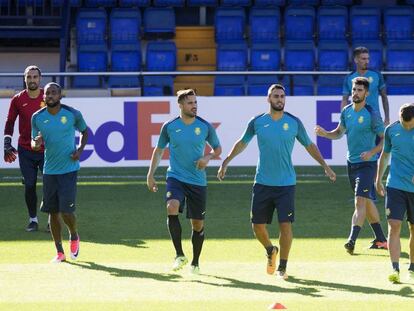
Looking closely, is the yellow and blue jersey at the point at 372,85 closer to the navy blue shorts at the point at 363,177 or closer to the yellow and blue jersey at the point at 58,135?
the navy blue shorts at the point at 363,177

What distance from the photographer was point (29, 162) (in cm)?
1475

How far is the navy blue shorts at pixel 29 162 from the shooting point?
14.7m

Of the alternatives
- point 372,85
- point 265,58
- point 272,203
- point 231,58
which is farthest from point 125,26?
point 272,203

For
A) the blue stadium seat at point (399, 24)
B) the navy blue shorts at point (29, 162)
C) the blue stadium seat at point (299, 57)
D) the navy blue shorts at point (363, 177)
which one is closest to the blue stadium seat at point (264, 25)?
the blue stadium seat at point (299, 57)

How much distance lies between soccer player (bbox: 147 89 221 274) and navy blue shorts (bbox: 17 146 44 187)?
3384 millimetres

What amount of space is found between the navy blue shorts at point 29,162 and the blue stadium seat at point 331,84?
339 inches

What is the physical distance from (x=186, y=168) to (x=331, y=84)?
10.8 meters

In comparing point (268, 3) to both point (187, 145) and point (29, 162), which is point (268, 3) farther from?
point (187, 145)

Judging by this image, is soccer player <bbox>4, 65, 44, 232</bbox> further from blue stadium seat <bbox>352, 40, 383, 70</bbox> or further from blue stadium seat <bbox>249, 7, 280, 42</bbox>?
blue stadium seat <bbox>249, 7, 280, 42</bbox>

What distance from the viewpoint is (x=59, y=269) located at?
11.7m

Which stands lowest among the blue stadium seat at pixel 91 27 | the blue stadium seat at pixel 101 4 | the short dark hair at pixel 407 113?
the short dark hair at pixel 407 113

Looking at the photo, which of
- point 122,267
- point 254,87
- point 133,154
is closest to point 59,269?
point 122,267

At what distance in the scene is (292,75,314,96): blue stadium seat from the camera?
22.0m

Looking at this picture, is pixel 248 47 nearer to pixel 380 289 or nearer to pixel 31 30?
pixel 31 30
